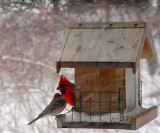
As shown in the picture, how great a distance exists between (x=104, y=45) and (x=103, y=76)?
231mm

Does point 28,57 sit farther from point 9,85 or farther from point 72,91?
point 72,91

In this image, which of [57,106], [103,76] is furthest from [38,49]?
[103,76]

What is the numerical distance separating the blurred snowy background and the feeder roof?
3103mm

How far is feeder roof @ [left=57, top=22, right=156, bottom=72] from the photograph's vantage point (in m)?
2.39

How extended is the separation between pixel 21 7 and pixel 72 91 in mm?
4280

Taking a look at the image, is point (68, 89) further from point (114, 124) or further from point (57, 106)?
point (114, 124)

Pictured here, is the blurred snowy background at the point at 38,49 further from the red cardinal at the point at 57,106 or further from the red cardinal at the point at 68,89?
the red cardinal at the point at 68,89

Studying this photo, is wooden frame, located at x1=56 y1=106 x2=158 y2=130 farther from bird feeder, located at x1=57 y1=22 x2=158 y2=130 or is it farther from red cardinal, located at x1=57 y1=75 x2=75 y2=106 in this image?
red cardinal, located at x1=57 y1=75 x2=75 y2=106

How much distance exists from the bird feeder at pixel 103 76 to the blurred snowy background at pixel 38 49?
10.2 ft

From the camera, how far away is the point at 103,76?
2.62 meters

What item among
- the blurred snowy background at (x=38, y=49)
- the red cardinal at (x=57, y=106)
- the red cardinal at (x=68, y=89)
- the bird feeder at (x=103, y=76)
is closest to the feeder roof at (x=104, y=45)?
the bird feeder at (x=103, y=76)

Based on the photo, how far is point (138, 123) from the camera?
251 cm

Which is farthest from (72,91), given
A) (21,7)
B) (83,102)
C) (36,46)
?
(21,7)

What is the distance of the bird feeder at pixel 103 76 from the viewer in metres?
2.46
